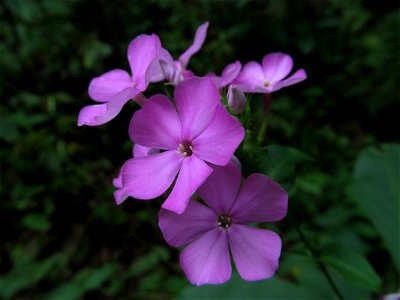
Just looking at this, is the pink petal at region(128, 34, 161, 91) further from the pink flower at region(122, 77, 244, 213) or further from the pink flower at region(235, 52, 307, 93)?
the pink flower at region(235, 52, 307, 93)

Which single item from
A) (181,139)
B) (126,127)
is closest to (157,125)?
(181,139)

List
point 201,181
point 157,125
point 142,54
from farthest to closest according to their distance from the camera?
point 142,54 → point 157,125 → point 201,181

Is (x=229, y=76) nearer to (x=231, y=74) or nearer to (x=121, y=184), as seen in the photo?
(x=231, y=74)

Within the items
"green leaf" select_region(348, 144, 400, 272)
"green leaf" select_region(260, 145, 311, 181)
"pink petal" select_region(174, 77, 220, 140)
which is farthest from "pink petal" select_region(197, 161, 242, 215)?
"green leaf" select_region(348, 144, 400, 272)

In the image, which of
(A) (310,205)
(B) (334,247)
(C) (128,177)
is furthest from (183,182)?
(A) (310,205)

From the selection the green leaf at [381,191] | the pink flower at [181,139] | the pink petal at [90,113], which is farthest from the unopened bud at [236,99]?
the green leaf at [381,191]

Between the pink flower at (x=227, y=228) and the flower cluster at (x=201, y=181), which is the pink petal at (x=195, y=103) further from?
the pink flower at (x=227, y=228)
